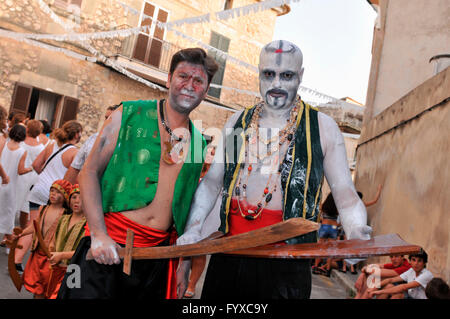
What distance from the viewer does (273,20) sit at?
1983 cm

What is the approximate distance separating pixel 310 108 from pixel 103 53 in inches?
551

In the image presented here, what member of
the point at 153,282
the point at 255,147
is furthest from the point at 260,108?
the point at 153,282

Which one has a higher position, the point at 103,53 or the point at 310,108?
the point at 103,53

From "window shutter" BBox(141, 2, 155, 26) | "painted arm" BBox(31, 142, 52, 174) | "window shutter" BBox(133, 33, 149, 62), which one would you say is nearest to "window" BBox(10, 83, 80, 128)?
"window shutter" BBox(133, 33, 149, 62)

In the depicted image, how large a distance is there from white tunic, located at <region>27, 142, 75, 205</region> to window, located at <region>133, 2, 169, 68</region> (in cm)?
1160

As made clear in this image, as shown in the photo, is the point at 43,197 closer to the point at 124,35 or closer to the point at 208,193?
the point at 208,193

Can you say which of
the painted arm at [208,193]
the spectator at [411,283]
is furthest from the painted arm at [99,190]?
the spectator at [411,283]

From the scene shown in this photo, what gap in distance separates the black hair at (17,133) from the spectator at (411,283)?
174 inches

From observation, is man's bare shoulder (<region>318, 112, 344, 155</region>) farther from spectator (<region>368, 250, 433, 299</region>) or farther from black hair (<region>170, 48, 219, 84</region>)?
spectator (<region>368, 250, 433, 299</region>)

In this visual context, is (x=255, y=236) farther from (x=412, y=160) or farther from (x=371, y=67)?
Answer: (x=371, y=67)

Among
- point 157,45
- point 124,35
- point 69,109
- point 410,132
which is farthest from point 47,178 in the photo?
point 157,45

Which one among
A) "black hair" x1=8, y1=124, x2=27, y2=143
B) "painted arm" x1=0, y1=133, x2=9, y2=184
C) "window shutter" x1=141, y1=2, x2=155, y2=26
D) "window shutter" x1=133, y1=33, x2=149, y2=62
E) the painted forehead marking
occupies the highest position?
"window shutter" x1=141, y1=2, x2=155, y2=26

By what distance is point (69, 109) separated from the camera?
14523 millimetres

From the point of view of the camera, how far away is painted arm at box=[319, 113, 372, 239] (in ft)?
7.00
